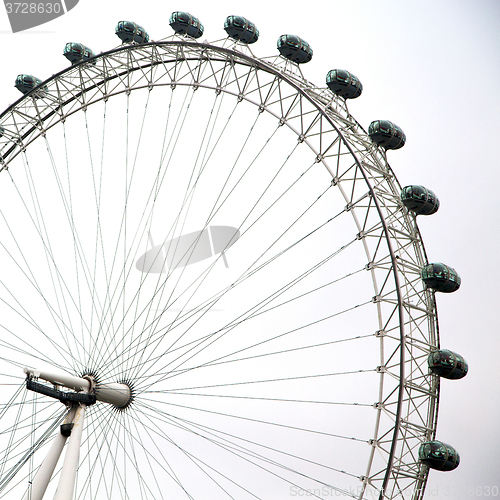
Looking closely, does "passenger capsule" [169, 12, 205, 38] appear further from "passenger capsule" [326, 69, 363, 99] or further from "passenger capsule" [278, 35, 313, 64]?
"passenger capsule" [326, 69, 363, 99]

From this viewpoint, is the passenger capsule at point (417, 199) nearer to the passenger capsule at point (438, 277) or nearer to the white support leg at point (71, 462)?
the passenger capsule at point (438, 277)

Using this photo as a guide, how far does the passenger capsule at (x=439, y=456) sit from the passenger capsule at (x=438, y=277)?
336 centimetres

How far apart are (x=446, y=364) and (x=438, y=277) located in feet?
6.24

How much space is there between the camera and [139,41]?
20406mm

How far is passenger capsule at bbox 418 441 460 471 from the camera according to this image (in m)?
14.5

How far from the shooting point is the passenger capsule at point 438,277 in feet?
50.7

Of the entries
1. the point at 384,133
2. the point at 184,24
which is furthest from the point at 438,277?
the point at 184,24

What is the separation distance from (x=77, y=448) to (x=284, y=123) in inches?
348

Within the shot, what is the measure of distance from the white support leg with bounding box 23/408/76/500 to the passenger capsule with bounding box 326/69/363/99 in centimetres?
991

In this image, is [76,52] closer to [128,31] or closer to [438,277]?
[128,31]

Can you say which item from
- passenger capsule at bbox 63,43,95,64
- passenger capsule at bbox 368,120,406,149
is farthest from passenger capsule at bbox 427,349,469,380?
passenger capsule at bbox 63,43,95,64

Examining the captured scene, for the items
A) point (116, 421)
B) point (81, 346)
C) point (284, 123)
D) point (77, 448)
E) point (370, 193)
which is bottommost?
point (77, 448)

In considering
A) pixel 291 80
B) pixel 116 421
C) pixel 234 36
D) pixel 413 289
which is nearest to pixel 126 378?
pixel 116 421

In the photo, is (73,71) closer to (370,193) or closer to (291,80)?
(291,80)
